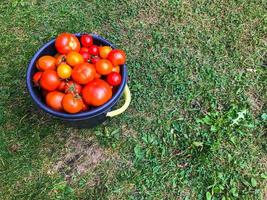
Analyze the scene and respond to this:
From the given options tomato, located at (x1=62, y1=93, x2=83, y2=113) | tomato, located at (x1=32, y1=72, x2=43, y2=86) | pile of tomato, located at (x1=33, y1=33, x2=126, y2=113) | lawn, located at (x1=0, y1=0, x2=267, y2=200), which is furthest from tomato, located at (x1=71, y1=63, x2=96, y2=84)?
lawn, located at (x1=0, y1=0, x2=267, y2=200)

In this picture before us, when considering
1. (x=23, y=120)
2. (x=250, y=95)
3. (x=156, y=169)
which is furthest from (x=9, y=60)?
(x=250, y=95)

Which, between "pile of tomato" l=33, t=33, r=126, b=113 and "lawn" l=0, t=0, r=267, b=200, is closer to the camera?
"pile of tomato" l=33, t=33, r=126, b=113

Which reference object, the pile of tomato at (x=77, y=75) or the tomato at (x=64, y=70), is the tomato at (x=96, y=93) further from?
the tomato at (x=64, y=70)

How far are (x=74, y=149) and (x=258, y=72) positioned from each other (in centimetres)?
146

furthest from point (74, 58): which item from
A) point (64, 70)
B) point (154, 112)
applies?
point (154, 112)

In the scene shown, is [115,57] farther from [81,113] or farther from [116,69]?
[81,113]

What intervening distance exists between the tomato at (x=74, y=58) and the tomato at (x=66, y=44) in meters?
0.06

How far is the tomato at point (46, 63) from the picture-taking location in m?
2.23

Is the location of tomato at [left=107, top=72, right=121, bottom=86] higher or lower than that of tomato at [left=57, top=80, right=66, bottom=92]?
higher

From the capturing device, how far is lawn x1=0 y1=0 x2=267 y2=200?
7.93 ft

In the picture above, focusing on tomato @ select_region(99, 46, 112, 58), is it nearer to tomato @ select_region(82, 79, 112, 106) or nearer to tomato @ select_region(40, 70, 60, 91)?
tomato @ select_region(82, 79, 112, 106)

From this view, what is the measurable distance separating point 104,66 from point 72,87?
22 cm

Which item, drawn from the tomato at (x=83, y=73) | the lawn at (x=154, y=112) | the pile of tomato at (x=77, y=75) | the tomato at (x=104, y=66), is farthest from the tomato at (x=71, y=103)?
the lawn at (x=154, y=112)

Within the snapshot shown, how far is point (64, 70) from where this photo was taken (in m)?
2.17
